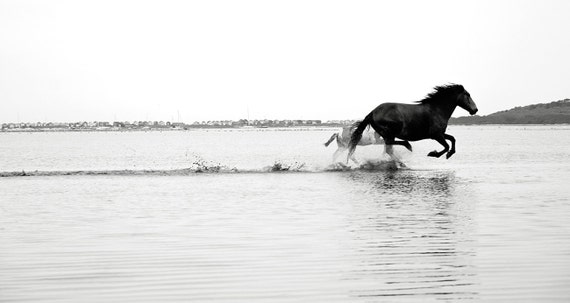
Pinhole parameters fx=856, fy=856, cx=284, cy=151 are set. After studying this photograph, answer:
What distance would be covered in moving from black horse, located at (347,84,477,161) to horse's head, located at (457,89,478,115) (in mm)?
343

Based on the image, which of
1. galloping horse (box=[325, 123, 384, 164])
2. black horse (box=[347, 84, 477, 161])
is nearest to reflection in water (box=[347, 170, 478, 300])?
black horse (box=[347, 84, 477, 161])

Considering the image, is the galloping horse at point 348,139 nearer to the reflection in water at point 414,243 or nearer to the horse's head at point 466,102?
the horse's head at point 466,102

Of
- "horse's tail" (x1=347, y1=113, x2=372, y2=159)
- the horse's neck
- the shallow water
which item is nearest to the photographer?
the shallow water

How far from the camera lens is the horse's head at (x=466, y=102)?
80.7 ft

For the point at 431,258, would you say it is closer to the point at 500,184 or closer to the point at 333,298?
the point at 333,298

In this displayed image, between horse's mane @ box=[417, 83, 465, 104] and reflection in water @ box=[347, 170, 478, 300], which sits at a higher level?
horse's mane @ box=[417, 83, 465, 104]

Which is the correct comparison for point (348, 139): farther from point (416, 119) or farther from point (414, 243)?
point (414, 243)

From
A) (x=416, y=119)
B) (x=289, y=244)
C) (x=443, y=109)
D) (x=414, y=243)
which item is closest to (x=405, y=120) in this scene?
(x=416, y=119)

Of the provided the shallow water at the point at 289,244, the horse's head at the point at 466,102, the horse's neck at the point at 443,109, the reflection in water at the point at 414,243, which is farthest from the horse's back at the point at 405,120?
the reflection in water at the point at 414,243

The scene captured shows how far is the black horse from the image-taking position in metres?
23.6

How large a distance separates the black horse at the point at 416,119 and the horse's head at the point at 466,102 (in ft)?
1.12

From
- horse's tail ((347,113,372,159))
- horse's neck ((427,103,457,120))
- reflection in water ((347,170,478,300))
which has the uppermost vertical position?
horse's neck ((427,103,457,120))

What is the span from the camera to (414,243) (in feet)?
30.0

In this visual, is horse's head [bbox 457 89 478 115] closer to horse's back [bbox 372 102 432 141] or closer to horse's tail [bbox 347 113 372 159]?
horse's back [bbox 372 102 432 141]
